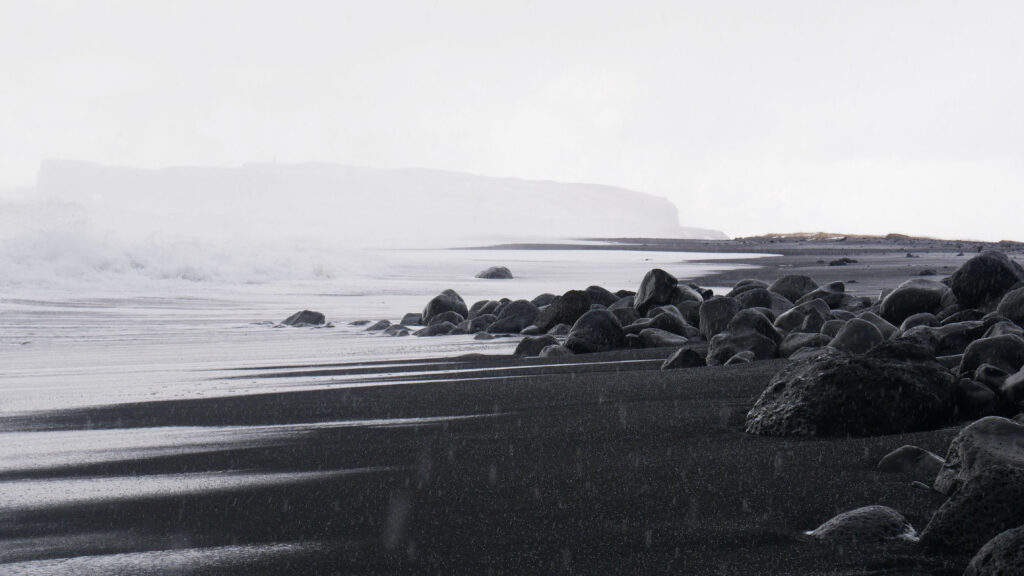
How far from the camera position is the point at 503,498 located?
359cm

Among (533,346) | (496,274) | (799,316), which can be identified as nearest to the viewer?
(533,346)

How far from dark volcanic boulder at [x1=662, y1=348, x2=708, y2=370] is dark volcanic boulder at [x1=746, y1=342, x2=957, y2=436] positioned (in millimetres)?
2464

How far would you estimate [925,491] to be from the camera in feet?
11.5

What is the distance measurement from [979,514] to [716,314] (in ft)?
22.1

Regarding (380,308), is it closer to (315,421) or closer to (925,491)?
(315,421)

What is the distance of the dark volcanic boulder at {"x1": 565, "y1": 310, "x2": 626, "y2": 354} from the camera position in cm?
906

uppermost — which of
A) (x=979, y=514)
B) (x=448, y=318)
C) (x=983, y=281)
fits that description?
(x=983, y=281)

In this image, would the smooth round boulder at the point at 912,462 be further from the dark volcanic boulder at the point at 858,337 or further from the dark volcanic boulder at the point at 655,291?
the dark volcanic boulder at the point at 655,291

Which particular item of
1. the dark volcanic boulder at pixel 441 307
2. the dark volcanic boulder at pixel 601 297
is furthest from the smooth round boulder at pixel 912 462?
the dark volcanic boulder at pixel 441 307

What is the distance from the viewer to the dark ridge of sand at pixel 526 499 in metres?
2.89

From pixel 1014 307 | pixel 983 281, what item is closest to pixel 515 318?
pixel 983 281

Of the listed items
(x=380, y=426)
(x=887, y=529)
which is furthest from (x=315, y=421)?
(x=887, y=529)

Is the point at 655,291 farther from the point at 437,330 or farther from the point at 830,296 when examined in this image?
the point at 437,330

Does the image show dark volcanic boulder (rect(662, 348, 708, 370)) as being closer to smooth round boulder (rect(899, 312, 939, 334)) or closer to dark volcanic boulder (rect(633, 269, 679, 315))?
smooth round boulder (rect(899, 312, 939, 334))
